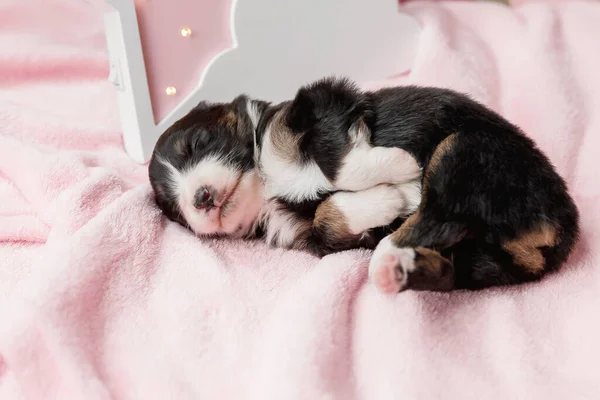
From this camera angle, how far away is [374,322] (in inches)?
58.3

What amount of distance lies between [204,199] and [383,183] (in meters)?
0.57

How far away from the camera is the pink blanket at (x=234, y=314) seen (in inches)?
53.7

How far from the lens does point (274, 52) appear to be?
2498 mm

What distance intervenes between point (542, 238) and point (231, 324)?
2.84 ft

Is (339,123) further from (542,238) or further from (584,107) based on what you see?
(584,107)

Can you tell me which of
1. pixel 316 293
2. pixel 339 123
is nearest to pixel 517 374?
pixel 316 293

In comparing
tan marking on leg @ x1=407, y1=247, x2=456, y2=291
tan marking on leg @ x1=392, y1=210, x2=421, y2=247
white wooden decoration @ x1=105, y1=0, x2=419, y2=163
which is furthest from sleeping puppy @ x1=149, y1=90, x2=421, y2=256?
white wooden decoration @ x1=105, y1=0, x2=419, y2=163

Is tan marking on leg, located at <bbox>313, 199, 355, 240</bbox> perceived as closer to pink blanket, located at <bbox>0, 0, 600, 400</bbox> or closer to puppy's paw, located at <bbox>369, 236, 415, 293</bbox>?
pink blanket, located at <bbox>0, 0, 600, 400</bbox>

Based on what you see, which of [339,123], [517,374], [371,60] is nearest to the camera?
[517,374]

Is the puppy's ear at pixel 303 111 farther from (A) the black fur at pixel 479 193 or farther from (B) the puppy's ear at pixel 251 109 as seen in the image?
(B) the puppy's ear at pixel 251 109

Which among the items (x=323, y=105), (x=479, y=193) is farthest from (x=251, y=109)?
(x=479, y=193)

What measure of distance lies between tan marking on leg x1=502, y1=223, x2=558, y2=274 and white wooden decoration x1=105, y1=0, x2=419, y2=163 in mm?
1358

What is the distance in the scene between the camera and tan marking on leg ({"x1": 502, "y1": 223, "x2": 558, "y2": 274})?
5.06 feet

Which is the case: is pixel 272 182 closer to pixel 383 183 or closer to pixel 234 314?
pixel 383 183
